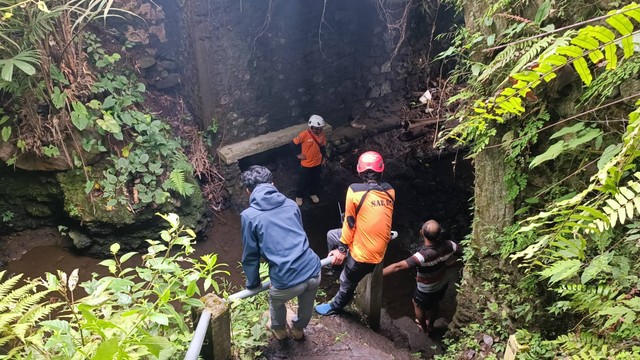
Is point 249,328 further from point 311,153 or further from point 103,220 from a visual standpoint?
point 311,153

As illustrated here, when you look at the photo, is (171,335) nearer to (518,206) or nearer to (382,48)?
(518,206)

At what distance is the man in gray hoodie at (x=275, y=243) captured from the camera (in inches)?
121

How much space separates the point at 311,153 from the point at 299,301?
475cm

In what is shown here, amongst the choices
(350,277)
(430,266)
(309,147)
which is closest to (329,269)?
(350,277)

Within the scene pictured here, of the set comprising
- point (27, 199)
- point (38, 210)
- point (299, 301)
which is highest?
point (27, 199)

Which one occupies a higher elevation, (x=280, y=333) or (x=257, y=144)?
(x=257, y=144)

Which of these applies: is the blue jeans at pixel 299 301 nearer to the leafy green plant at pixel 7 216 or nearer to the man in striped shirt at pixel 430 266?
the man in striped shirt at pixel 430 266

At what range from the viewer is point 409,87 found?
985cm

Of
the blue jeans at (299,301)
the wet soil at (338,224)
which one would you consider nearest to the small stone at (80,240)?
the wet soil at (338,224)

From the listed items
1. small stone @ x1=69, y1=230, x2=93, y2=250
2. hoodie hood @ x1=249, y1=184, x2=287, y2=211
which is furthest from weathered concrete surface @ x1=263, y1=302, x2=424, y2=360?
small stone @ x1=69, y1=230, x2=93, y2=250

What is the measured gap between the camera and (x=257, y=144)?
27.0 feet

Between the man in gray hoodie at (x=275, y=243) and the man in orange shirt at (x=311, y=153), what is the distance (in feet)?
15.0

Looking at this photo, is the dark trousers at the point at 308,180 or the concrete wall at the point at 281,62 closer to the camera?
the concrete wall at the point at 281,62

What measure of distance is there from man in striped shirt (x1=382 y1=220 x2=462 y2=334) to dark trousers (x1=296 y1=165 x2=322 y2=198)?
12.8ft
